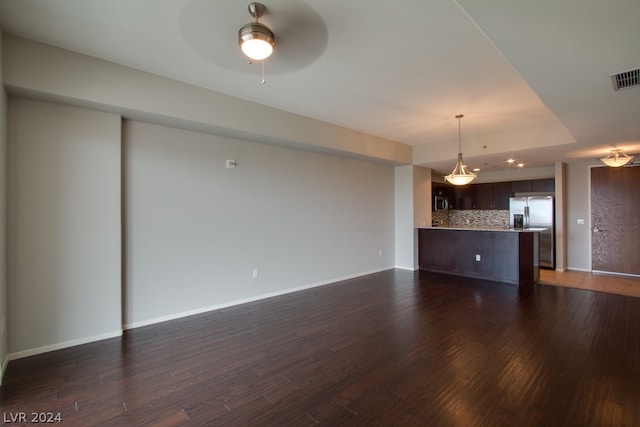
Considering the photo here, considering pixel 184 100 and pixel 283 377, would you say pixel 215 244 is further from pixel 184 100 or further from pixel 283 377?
pixel 283 377

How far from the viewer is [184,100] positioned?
3.41m

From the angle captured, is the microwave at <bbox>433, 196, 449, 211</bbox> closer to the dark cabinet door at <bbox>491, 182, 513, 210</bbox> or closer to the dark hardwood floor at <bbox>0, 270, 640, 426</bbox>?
the dark cabinet door at <bbox>491, 182, 513, 210</bbox>

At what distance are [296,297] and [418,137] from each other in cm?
382

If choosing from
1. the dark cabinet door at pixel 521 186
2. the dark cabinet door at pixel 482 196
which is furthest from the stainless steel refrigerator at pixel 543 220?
the dark cabinet door at pixel 482 196

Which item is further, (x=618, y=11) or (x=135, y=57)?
(x=135, y=57)

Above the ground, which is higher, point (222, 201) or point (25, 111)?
point (25, 111)

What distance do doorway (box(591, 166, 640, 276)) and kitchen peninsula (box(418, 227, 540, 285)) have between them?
5.08ft

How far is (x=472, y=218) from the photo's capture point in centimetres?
877

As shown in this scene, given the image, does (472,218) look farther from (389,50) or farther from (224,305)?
(224,305)

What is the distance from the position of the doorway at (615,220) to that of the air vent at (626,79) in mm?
4662

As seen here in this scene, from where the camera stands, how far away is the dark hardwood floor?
1.98 m

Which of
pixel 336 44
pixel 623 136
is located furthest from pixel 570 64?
pixel 623 136

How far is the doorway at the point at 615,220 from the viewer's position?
596cm

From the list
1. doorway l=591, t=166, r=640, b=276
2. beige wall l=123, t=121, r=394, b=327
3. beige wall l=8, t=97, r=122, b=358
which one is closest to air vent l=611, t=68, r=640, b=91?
beige wall l=123, t=121, r=394, b=327
